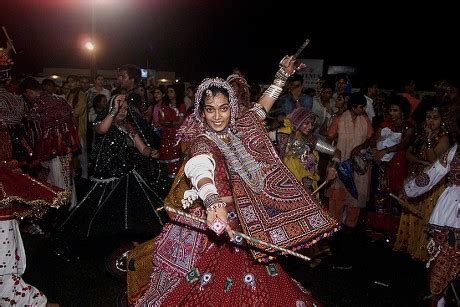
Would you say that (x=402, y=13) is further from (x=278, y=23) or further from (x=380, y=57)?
(x=278, y=23)

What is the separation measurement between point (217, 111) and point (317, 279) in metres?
2.81

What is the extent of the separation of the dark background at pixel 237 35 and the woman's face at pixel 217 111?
11.9m

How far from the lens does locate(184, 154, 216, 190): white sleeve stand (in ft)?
8.78

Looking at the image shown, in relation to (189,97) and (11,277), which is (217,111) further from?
(189,97)

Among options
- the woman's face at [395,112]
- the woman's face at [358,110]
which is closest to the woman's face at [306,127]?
the woman's face at [358,110]

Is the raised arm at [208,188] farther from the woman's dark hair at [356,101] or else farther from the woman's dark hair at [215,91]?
the woman's dark hair at [356,101]

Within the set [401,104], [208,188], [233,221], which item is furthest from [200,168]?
[401,104]

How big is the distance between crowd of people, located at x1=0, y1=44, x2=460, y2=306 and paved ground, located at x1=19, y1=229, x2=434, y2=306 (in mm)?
204

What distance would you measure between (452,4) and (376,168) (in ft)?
42.5

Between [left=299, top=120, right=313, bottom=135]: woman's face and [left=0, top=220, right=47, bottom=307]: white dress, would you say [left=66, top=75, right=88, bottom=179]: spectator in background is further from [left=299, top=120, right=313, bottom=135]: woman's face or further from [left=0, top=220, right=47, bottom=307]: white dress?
[left=0, top=220, right=47, bottom=307]: white dress

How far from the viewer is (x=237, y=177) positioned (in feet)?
10.0

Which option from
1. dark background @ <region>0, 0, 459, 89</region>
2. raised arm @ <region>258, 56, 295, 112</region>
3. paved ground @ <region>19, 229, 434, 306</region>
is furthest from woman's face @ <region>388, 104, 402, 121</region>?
dark background @ <region>0, 0, 459, 89</region>

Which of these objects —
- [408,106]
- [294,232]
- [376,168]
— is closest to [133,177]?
[294,232]

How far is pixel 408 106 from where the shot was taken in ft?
22.3
